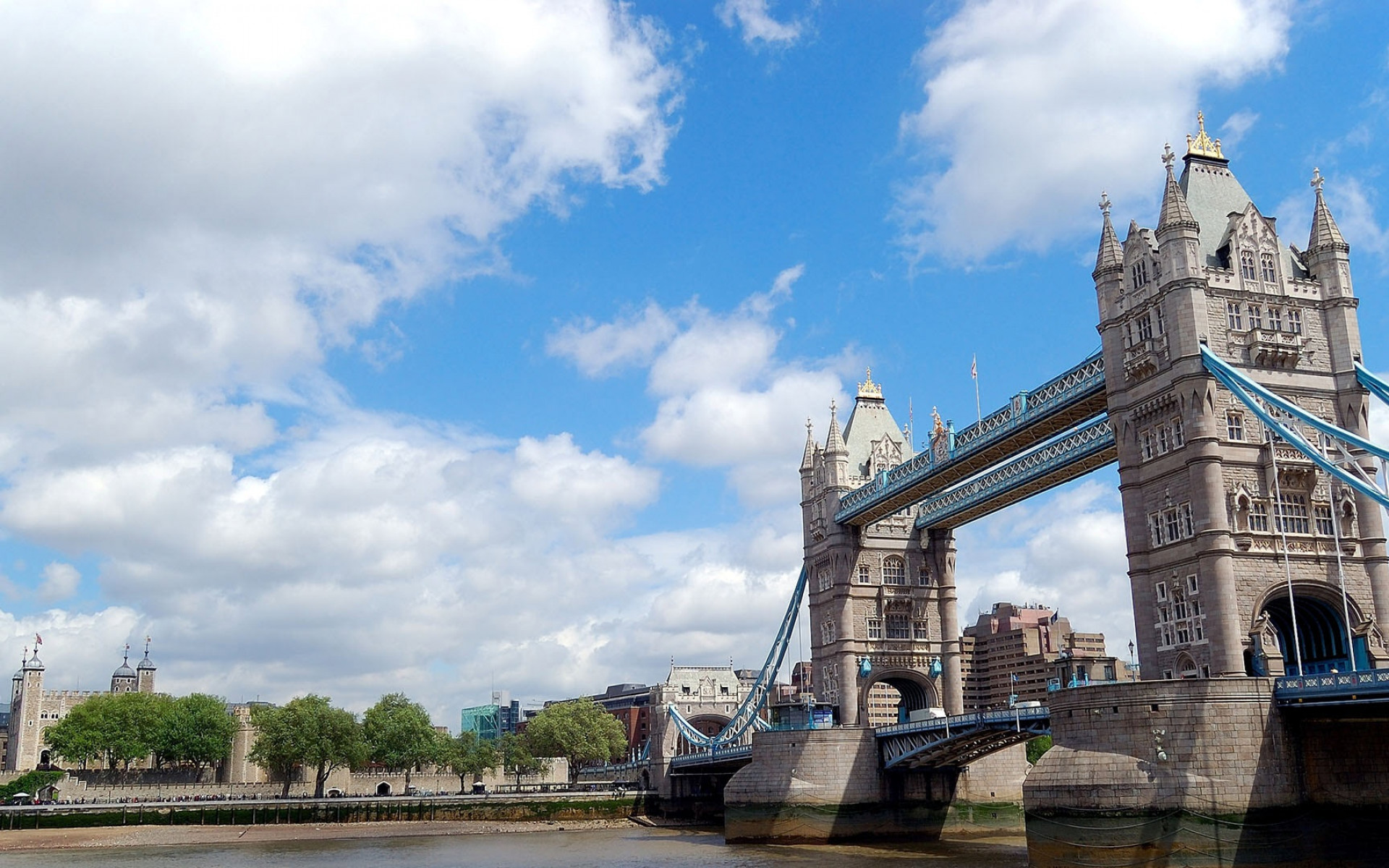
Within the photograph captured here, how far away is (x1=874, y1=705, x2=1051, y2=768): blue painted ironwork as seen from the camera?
54.3 metres

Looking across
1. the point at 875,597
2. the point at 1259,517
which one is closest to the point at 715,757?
the point at 875,597

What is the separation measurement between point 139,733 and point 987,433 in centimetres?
8105

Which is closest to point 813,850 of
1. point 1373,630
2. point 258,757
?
point 1373,630

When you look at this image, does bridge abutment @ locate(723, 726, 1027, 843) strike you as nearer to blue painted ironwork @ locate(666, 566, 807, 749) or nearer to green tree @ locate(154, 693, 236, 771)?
blue painted ironwork @ locate(666, 566, 807, 749)

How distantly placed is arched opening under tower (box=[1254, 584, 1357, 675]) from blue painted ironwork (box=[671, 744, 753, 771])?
33.9m

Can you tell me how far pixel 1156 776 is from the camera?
39.2 m

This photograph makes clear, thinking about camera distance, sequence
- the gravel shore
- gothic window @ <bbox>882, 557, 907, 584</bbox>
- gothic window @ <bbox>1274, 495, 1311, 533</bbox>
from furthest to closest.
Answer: gothic window @ <bbox>882, 557, 907, 584</bbox>, the gravel shore, gothic window @ <bbox>1274, 495, 1311, 533</bbox>

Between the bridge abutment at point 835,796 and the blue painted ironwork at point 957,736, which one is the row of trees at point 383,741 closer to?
the bridge abutment at point 835,796

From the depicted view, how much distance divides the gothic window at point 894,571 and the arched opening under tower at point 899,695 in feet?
18.2

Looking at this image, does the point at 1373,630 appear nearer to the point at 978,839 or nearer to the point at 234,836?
the point at 978,839

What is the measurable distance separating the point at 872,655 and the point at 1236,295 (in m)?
35.3

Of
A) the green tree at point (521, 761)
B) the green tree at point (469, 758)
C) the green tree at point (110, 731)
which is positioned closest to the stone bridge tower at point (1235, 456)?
the green tree at point (469, 758)

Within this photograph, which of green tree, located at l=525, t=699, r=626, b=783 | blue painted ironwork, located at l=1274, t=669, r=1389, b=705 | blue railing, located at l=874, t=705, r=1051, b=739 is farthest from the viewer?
green tree, located at l=525, t=699, r=626, b=783

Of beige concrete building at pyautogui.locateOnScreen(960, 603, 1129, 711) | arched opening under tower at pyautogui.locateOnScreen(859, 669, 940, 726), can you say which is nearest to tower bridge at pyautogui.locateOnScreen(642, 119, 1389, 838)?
arched opening under tower at pyautogui.locateOnScreen(859, 669, 940, 726)
